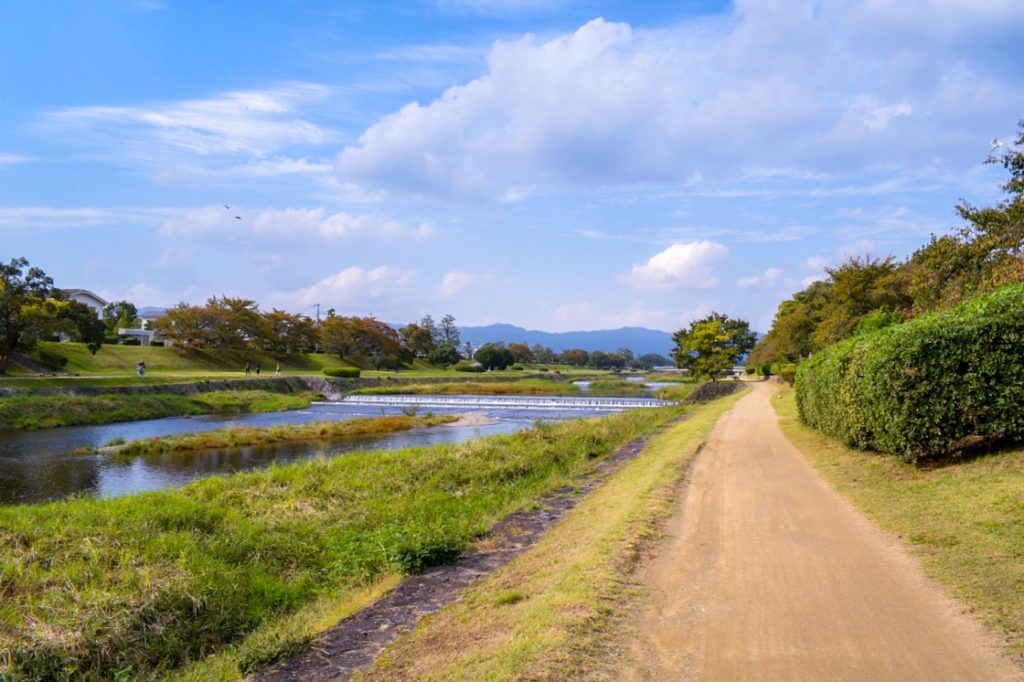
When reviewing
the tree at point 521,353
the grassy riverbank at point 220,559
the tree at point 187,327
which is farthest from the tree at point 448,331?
the grassy riverbank at point 220,559

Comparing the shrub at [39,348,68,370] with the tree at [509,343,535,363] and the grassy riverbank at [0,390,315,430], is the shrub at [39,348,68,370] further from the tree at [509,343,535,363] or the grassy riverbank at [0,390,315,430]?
the tree at [509,343,535,363]

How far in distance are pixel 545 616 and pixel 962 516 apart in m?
5.52

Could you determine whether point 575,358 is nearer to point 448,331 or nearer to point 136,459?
point 448,331

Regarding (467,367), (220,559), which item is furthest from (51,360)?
(467,367)

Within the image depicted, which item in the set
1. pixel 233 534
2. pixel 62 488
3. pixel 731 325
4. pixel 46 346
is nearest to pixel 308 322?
pixel 46 346

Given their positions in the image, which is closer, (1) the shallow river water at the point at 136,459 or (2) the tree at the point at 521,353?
(1) the shallow river water at the point at 136,459

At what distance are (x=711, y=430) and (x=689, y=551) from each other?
14320 mm

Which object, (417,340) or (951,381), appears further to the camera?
(417,340)

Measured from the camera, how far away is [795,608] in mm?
5680

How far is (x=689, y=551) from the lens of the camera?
25.2 ft

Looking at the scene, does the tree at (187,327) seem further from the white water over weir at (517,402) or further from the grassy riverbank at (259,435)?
the grassy riverbank at (259,435)

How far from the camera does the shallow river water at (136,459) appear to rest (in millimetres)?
18016

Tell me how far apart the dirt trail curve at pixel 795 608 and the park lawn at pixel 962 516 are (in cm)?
21

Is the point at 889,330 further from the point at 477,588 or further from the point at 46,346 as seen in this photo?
the point at 46,346
